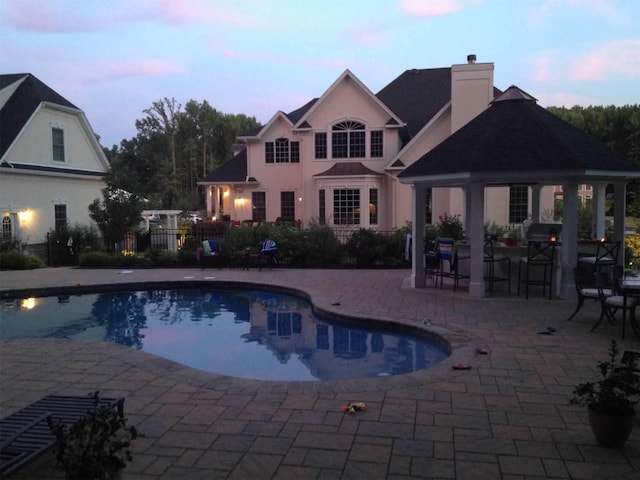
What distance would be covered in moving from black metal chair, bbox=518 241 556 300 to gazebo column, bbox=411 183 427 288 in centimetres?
219

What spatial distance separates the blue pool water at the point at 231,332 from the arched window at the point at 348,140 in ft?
43.5

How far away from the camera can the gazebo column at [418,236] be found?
508 inches

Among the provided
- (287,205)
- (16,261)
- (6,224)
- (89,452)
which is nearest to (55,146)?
(6,224)

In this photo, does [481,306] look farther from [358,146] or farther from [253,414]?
[358,146]

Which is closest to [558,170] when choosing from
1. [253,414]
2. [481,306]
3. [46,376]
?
[481,306]

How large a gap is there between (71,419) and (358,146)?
A: 75.6 ft

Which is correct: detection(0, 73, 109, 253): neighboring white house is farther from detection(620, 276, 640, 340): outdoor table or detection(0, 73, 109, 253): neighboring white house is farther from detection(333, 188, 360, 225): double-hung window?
detection(620, 276, 640, 340): outdoor table

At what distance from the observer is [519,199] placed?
939 inches

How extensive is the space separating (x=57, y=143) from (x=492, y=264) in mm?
19412

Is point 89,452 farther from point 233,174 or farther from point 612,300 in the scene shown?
point 233,174

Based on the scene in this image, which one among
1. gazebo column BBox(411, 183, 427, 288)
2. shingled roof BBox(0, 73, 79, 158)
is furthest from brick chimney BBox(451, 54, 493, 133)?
shingled roof BBox(0, 73, 79, 158)

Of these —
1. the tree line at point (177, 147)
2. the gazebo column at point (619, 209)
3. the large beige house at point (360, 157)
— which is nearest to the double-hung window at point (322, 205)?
the large beige house at point (360, 157)

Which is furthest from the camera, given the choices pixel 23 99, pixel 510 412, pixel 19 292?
pixel 23 99

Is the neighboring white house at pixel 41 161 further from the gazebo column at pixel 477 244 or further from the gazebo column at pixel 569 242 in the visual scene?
the gazebo column at pixel 569 242
